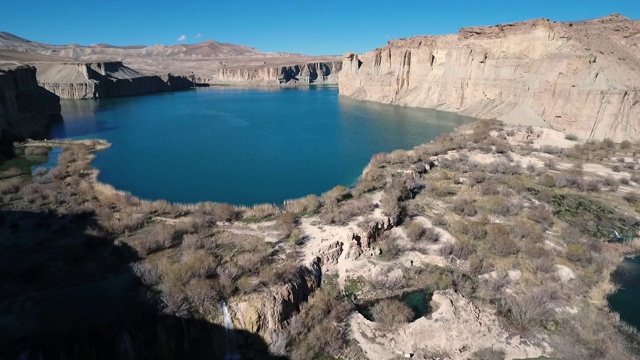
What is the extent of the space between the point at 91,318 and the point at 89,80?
A: 80568 mm

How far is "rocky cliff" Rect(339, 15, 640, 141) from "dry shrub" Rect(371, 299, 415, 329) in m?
29.7

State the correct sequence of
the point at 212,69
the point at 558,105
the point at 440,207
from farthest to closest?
the point at 212,69
the point at 558,105
the point at 440,207

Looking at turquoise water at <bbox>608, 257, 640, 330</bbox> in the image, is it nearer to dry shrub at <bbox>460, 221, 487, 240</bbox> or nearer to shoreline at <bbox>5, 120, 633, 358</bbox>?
shoreline at <bbox>5, 120, 633, 358</bbox>

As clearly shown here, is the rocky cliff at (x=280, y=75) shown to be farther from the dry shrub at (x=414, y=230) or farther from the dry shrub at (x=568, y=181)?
the dry shrub at (x=414, y=230)

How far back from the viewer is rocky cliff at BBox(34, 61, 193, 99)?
7194cm

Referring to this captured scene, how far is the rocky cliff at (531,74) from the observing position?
31328mm

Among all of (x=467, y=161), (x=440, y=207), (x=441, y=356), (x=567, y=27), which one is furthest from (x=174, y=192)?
(x=567, y=27)

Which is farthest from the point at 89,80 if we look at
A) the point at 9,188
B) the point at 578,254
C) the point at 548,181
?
the point at 578,254

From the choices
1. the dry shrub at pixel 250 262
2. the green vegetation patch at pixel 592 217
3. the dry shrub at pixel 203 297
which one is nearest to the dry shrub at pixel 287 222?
the dry shrub at pixel 250 262

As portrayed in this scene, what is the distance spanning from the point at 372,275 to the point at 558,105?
32.6 metres

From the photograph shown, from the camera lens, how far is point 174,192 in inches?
799

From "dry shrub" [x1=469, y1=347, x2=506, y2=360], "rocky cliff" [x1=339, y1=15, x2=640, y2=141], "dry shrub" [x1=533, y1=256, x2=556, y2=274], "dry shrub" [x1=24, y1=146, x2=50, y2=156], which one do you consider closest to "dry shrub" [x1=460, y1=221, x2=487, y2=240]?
"dry shrub" [x1=533, y1=256, x2=556, y2=274]

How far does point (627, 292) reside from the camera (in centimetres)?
1195

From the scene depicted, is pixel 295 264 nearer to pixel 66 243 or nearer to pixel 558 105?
pixel 66 243
